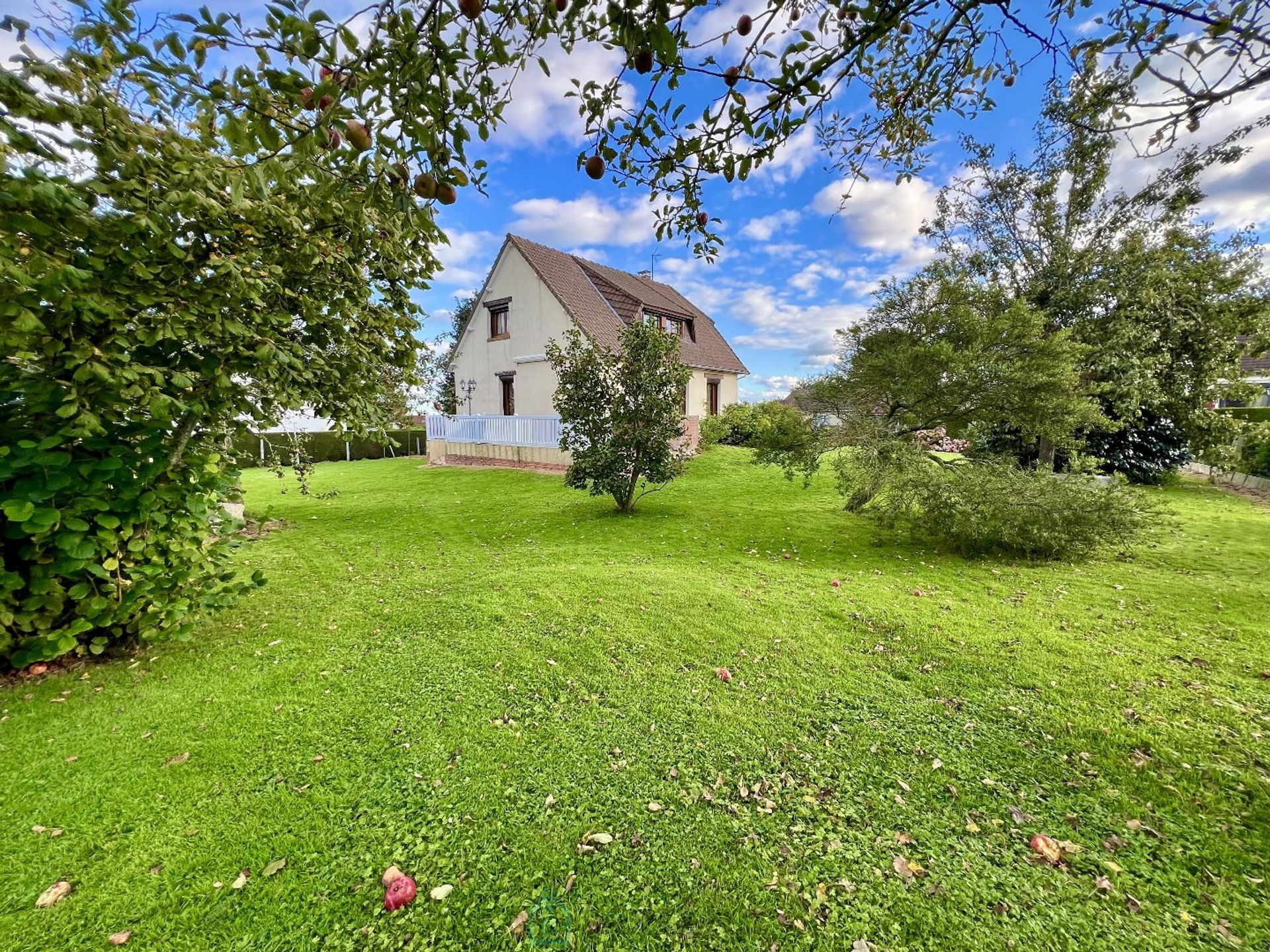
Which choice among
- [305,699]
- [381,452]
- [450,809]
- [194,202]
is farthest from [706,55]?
[381,452]

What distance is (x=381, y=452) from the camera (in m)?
24.0

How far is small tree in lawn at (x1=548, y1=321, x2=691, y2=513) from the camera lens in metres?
8.62

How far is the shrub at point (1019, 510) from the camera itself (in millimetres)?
5852

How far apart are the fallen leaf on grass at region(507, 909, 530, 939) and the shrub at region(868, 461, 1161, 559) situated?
6.53 metres

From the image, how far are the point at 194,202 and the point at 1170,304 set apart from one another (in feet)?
53.7

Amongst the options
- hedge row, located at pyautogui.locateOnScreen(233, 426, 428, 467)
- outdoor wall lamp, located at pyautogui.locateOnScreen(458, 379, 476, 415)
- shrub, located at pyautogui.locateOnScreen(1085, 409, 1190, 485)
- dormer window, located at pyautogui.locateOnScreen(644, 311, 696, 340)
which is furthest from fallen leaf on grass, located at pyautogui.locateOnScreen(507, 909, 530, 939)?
outdoor wall lamp, located at pyautogui.locateOnScreen(458, 379, 476, 415)

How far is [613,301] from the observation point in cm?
1803

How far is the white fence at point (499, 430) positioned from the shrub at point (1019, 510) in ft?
32.0

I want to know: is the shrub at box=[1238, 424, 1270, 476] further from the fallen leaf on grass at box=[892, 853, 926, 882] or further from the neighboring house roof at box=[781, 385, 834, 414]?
the fallen leaf on grass at box=[892, 853, 926, 882]

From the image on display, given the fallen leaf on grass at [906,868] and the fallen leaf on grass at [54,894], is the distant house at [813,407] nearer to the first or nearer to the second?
the fallen leaf on grass at [906,868]

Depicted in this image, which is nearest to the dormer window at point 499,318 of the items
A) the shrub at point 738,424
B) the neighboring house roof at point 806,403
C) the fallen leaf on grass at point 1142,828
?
the shrub at point 738,424

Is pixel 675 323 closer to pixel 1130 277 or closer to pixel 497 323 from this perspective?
pixel 497 323

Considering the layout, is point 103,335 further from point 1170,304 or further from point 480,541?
point 1170,304

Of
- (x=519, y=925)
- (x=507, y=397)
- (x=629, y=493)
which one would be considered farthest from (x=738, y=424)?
(x=519, y=925)
